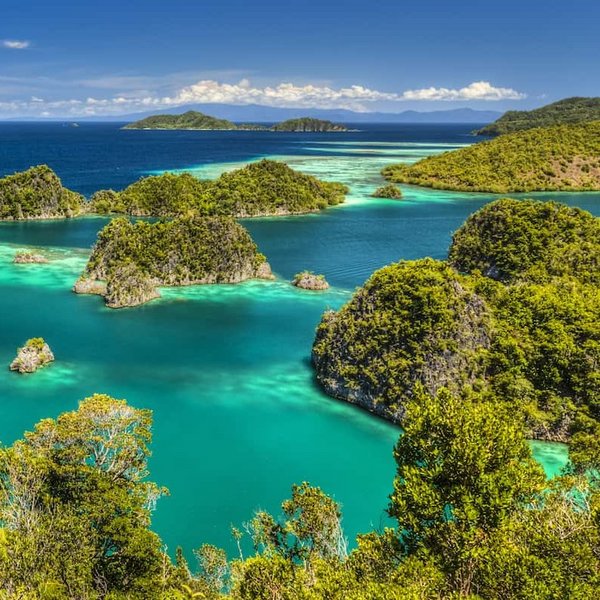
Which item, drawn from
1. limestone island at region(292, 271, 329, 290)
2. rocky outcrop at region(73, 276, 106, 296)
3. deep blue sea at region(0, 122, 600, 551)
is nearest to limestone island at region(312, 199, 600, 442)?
deep blue sea at region(0, 122, 600, 551)

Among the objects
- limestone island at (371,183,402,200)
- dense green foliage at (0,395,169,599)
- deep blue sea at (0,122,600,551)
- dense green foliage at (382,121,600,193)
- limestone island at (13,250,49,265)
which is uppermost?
dense green foliage at (382,121,600,193)

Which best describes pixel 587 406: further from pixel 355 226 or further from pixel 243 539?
pixel 355 226

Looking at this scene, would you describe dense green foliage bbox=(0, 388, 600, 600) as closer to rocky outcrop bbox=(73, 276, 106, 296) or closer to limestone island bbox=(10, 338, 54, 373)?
limestone island bbox=(10, 338, 54, 373)

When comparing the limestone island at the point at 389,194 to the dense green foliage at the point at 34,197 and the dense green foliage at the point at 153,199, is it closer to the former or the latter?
the dense green foliage at the point at 153,199

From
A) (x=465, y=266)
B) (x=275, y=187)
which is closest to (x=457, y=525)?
(x=465, y=266)

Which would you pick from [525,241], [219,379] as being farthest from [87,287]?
[525,241]

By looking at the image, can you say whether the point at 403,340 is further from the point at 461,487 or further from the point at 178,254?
the point at 178,254
